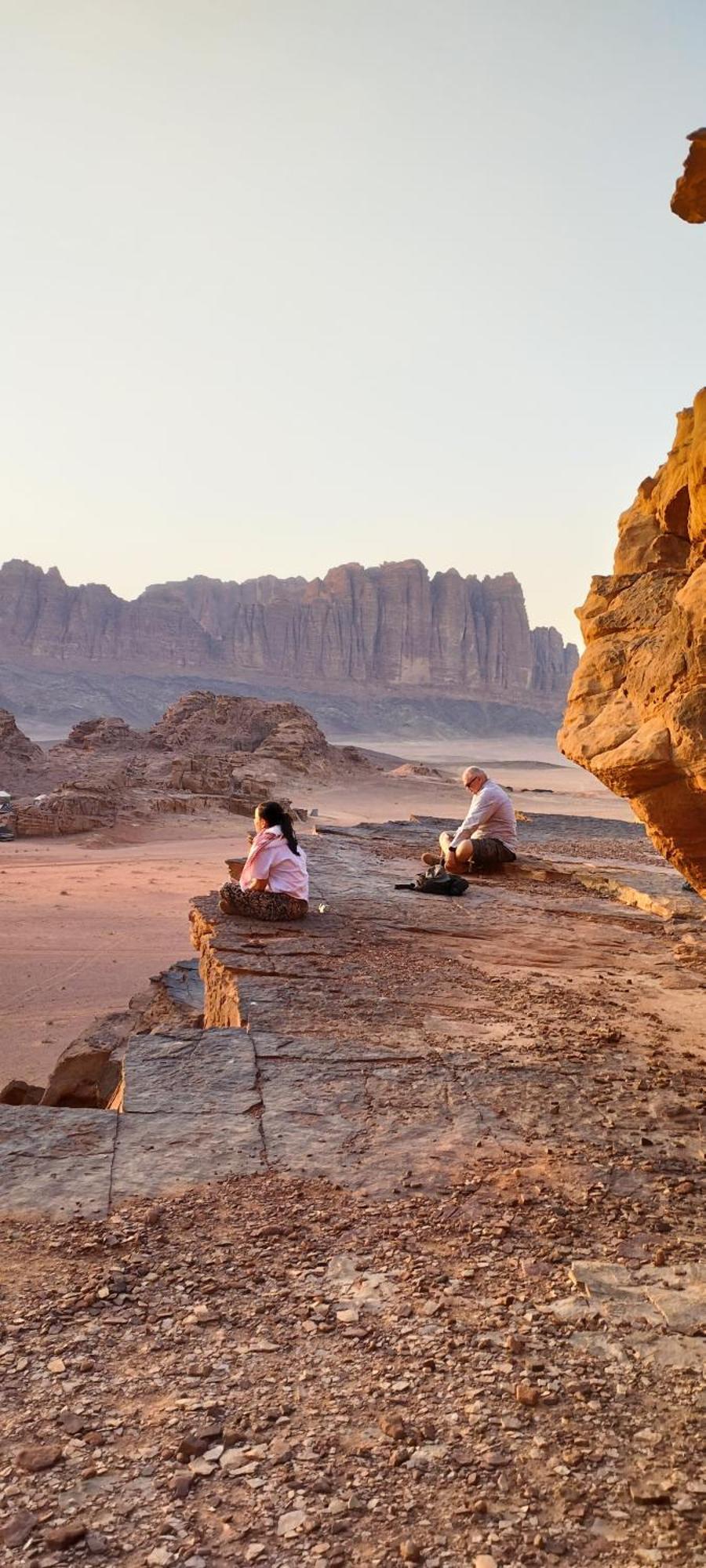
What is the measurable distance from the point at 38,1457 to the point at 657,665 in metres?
3.38

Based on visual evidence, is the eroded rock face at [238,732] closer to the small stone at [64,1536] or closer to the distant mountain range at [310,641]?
the small stone at [64,1536]

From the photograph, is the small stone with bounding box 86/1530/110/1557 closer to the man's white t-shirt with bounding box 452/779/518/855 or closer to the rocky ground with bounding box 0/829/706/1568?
the rocky ground with bounding box 0/829/706/1568

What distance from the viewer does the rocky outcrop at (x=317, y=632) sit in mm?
93688

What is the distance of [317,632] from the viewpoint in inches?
4003

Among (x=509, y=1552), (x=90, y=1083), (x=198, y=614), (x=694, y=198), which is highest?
(x=198, y=614)

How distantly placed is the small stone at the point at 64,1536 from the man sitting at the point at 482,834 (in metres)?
7.79

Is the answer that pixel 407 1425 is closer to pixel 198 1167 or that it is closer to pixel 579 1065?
pixel 198 1167

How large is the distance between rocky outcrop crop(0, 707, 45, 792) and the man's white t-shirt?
20.2 meters

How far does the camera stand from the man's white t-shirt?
9.38m

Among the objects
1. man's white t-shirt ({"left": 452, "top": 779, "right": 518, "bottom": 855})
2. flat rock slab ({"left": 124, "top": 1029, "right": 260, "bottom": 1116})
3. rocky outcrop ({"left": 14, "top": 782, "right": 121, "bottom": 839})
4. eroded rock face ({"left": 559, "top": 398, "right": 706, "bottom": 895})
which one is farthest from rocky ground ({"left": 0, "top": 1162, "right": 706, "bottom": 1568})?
rocky outcrop ({"left": 14, "top": 782, "right": 121, "bottom": 839})

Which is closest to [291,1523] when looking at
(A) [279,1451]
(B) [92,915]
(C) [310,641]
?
(A) [279,1451]

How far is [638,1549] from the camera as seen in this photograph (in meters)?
1.82

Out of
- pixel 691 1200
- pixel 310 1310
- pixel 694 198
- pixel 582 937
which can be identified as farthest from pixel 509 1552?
pixel 582 937

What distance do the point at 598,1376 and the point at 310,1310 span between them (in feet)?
2.53
